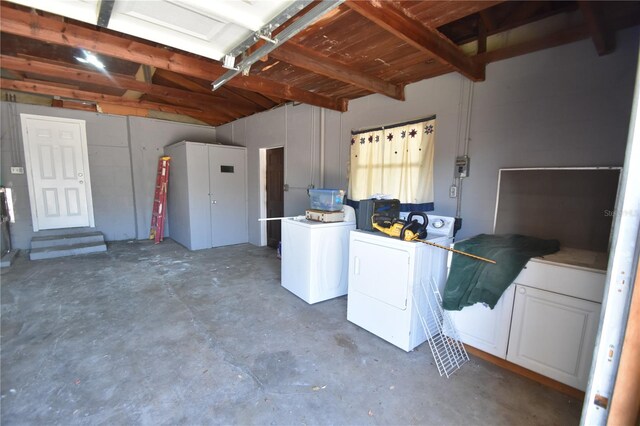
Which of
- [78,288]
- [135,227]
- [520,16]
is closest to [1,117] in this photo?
[135,227]

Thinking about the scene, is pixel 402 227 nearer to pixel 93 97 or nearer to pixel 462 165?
pixel 462 165

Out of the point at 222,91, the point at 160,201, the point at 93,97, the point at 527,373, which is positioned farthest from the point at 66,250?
the point at 527,373

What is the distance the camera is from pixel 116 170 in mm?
5824

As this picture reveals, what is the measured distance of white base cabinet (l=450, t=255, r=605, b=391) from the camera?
1794 millimetres

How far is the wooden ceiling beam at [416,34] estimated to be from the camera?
182 centimetres

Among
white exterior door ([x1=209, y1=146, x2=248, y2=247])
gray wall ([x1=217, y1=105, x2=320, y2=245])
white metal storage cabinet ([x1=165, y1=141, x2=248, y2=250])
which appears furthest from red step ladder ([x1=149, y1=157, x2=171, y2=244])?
gray wall ([x1=217, y1=105, x2=320, y2=245])

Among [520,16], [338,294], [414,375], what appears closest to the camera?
[414,375]

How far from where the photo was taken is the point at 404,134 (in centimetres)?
325

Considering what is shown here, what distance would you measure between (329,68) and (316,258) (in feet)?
6.68

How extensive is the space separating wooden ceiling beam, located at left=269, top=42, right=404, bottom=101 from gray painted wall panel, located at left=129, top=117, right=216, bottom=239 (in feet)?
16.1

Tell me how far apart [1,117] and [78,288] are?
372 centimetres

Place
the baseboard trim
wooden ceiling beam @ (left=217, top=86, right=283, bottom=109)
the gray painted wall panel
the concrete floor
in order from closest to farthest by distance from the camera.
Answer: the concrete floor, the baseboard trim, wooden ceiling beam @ (left=217, top=86, right=283, bottom=109), the gray painted wall panel

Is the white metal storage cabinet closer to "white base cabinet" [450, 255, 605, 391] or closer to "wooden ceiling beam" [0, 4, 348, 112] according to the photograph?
"wooden ceiling beam" [0, 4, 348, 112]

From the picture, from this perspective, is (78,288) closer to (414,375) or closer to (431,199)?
(414,375)
